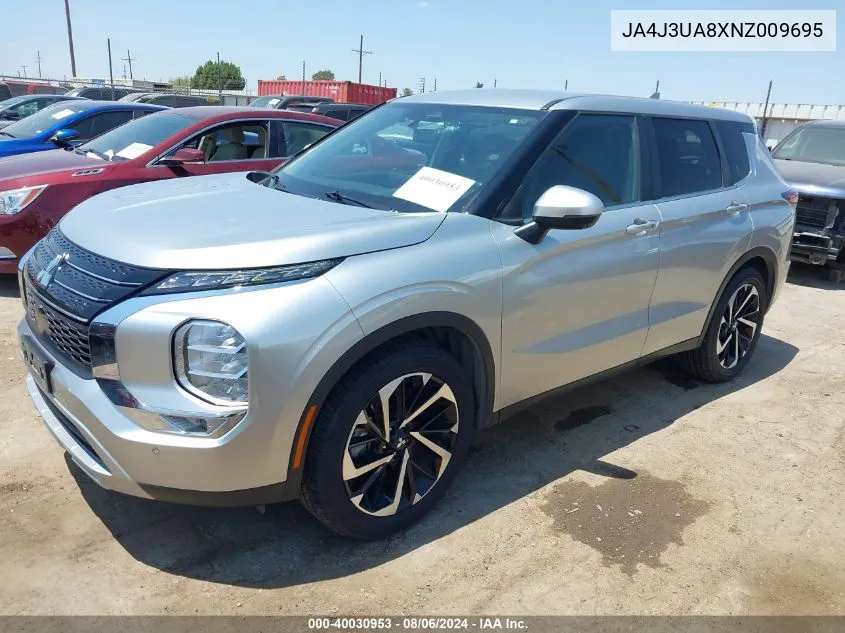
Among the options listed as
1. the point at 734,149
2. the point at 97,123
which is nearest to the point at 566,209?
the point at 734,149

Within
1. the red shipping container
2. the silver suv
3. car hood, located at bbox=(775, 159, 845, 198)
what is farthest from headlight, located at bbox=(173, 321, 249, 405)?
the red shipping container

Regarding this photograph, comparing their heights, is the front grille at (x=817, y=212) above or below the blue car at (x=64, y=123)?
below

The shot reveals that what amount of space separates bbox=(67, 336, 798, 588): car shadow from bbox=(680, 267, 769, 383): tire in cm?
39

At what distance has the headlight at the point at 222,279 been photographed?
2299 mm

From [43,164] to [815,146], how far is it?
9092 millimetres

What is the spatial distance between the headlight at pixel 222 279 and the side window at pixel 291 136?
454 centimetres

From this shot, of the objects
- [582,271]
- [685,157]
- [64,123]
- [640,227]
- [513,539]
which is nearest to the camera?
[513,539]

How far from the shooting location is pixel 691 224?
12.6 ft

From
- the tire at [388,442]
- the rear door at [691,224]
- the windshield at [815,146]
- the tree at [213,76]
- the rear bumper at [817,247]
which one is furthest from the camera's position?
the tree at [213,76]

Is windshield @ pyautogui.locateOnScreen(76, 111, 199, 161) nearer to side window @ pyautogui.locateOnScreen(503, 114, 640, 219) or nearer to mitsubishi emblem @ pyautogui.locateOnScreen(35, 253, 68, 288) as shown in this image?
mitsubishi emblem @ pyautogui.locateOnScreen(35, 253, 68, 288)

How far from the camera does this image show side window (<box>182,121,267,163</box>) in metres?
6.24

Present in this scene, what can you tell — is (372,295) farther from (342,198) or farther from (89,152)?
(89,152)

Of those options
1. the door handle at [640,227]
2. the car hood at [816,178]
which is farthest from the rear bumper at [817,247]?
the door handle at [640,227]

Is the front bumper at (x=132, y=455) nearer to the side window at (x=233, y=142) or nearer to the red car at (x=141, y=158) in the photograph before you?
the red car at (x=141, y=158)
